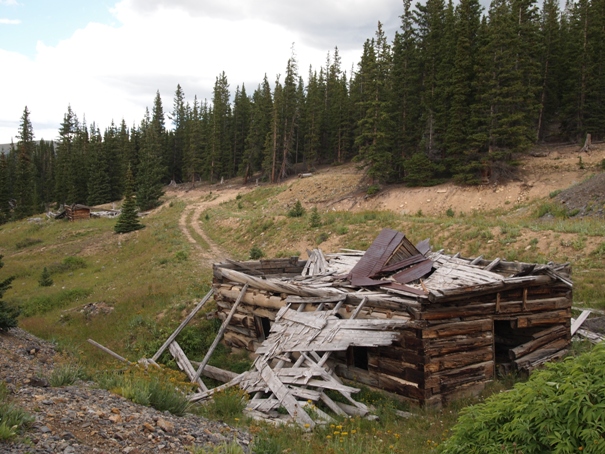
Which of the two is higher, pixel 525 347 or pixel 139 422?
pixel 139 422

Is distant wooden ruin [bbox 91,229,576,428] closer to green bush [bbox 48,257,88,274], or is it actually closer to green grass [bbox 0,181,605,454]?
green grass [bbox 0,181,605,454]

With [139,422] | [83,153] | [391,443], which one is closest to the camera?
[139,422]

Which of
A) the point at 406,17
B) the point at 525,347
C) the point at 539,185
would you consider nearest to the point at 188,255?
the point at 525,347

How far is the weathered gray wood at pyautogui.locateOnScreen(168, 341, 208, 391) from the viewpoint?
11262mm

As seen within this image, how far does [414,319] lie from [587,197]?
2334 cm

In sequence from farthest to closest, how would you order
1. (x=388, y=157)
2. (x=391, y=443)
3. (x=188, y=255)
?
1. (x=388, y=157)
2. (x=188, y=255)
3. (x=391, y=443)

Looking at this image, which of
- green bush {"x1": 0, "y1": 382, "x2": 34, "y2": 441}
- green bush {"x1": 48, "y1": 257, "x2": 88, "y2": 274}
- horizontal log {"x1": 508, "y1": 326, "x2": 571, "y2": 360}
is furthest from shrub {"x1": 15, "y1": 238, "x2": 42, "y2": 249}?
horizontal log {"x1": 508, "y1": 326, "x2": 571, "y2": 360}

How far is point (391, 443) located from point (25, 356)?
29.3ft

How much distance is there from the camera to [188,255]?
1093 inches

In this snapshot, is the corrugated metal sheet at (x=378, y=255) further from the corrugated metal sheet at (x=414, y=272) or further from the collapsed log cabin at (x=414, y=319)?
the corrugated metal sheet at (x=414, y=272)

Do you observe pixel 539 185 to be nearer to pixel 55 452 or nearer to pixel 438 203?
pixel 438 203

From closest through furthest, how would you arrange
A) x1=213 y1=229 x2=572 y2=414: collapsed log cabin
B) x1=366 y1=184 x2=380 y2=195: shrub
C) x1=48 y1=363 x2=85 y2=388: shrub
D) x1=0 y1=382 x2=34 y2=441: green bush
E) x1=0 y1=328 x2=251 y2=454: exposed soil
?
1. x1=0 y1=382 x2=34 y2=441: green bush
2. x1=0 y1=328 x2=251 y2=454: exposed soil
3. x1=48 y1=363 x2=85 y2=388: shrub
4. x1=213 y1=229 x2=572 y2=414: collapsed log cabin
5. x1=366 y1=184 x2=380 y2=195: shrub

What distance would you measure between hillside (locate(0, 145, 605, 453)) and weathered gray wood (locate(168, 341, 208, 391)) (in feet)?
1.90

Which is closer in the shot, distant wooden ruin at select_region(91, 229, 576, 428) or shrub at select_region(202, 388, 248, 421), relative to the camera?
shrub at select_region(202, 388, 248, 421)
